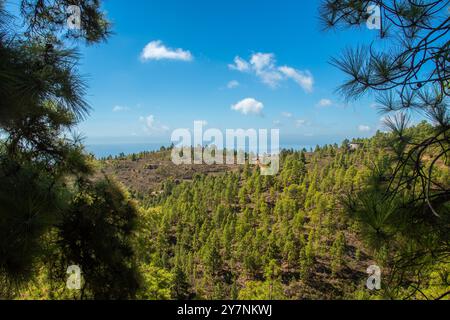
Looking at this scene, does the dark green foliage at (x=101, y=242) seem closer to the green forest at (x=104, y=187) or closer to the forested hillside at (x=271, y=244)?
the green forest at (x=104, y=187)

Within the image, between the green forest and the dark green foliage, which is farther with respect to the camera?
the dark green foliage

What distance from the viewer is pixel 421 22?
1.60 m

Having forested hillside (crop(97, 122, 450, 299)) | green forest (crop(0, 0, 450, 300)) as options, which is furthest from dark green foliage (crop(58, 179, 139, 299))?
forested hillside (crop(97, 122, 450, 299))

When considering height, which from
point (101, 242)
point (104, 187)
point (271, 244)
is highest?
point (104, 187)

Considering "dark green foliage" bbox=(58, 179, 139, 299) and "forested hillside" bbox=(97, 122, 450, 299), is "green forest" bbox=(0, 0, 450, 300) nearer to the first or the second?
"dark green foliage" bbox=(58, 179, 139, 299)

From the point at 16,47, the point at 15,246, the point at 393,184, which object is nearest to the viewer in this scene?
the point at 15,246

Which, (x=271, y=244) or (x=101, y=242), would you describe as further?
(x=271, y=244)

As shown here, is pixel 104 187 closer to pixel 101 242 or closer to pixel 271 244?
pixel 101 242

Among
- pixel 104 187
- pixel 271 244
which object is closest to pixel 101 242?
pixel 104 187

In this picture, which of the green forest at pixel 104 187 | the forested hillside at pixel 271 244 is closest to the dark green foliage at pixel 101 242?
the green forest at pixel 104 187

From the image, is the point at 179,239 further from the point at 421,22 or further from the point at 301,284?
the point at 421,22

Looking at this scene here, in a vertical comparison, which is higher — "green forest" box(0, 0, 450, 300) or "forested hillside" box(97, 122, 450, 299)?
"green forest" box(0, 0, 450, 300)

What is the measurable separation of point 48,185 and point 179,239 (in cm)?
3322

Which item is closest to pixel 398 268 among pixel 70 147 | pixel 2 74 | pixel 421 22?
pixel 421 22
